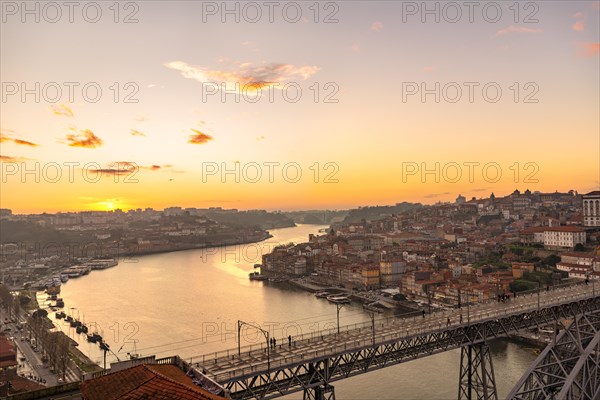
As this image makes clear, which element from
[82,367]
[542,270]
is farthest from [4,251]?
[542,270]

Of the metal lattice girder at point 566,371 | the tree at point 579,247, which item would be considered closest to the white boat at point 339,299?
the tree at point 579,247

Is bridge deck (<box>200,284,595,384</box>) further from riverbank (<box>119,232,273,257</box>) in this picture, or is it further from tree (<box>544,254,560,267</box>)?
riverbank (<box>119,232,273,257</box>)

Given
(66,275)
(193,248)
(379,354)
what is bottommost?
(193,248)

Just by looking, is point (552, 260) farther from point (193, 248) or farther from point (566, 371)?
point (193, 248)

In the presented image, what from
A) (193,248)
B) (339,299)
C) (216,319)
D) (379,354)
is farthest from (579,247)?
(193,248)

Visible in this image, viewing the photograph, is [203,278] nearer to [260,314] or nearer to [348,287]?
[348,287]

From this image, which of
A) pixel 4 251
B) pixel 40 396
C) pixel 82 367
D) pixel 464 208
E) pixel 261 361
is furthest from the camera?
pixel 464 208
